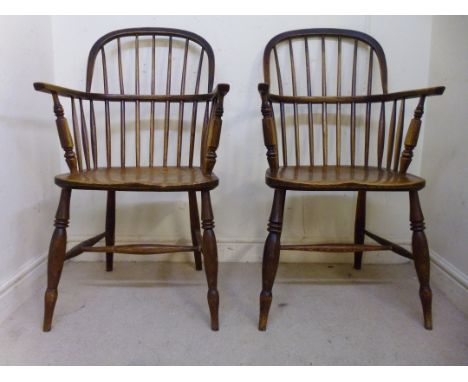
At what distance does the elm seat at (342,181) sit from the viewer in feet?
3.19

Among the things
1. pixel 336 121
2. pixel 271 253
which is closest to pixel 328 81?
pixel 336 121

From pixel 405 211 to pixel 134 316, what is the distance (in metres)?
1.19

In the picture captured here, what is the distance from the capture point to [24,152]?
1.27m

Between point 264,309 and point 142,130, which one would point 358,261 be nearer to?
point 264,309

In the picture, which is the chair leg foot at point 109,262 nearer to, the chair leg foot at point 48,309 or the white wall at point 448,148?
the chair leg foot at point 48,309

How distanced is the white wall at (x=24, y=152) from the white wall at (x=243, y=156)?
0.14m

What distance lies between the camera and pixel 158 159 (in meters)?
1.54

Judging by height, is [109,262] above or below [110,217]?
below

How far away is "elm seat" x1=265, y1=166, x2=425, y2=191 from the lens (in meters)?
0.97

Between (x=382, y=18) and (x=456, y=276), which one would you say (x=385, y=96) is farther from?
(x=456, y=276)

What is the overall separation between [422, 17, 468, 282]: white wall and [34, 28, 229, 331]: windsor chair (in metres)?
0.86

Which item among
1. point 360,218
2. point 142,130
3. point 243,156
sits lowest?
point 360,218

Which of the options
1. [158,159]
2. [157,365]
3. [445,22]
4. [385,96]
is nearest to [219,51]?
[158,159]

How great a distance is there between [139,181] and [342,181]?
0.55 metres
